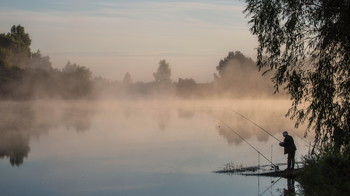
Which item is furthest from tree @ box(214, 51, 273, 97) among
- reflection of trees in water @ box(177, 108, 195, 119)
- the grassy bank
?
the grassy bank

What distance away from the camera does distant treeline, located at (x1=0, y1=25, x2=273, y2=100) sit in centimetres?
9812

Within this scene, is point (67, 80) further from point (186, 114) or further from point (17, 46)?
point (186, 114)

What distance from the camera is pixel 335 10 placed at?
16.0 metres

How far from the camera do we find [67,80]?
116250mm

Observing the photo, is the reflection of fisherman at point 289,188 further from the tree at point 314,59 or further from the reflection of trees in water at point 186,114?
the reflection of trees in water at point 186,114

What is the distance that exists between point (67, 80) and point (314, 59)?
337ft

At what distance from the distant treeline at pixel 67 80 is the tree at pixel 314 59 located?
8089 cm

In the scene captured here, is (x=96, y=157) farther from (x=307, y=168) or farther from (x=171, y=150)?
(x=307, y=168)

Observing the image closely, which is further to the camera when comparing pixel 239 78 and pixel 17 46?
pixel 239 78

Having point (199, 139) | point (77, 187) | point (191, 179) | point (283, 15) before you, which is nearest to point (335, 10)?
point (283, 15)

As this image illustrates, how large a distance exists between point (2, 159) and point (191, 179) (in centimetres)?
1177

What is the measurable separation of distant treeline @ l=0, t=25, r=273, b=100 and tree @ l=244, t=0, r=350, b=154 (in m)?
80.9

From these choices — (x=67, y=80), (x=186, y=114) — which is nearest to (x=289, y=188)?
(x=186, y=114)

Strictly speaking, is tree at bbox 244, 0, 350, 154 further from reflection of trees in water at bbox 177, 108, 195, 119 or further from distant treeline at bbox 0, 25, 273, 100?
distant treeline at bbox 0, 25, 273, 100
